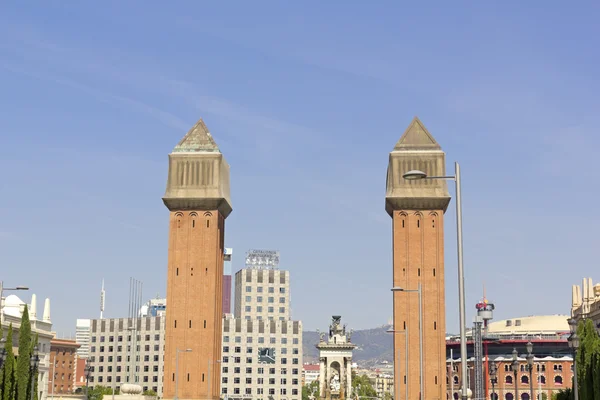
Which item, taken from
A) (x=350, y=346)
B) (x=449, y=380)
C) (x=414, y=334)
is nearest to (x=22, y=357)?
(x=414, y=334)

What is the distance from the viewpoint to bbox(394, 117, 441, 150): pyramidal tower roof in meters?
90.2

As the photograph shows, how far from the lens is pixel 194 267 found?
90562 mm

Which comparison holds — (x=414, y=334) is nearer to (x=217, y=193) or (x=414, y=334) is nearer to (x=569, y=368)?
(x=217, y=193)

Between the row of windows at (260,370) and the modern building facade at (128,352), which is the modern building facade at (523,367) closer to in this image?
the row of windows at (260,370)

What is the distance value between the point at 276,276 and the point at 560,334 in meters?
60.1

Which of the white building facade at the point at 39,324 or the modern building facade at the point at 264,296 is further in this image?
the modern building facade at the point at 264,296

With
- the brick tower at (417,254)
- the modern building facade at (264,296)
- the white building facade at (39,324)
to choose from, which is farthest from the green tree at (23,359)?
the modern building facade at (264,296)

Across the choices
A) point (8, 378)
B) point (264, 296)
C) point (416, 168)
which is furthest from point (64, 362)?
point (8, 378)

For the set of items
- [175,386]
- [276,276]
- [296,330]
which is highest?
[276,276]

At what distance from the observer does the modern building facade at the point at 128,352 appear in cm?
17025

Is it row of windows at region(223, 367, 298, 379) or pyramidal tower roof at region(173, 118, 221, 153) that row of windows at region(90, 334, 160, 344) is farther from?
pyramidal tower roof at region(173, 118, 221, 153)

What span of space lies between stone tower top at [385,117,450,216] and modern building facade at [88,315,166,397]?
91516mm

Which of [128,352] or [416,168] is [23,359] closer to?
[416,168]

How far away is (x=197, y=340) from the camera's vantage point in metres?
89.2
